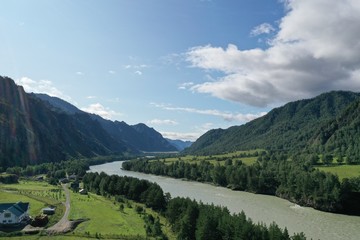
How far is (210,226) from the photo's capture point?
227ft

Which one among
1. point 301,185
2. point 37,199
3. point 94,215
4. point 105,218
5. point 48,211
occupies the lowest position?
point 105,218

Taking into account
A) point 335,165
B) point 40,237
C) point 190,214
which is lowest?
point 40,237

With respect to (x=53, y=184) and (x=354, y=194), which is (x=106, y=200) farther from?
(x=354, y=194)

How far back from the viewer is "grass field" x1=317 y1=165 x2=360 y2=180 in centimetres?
15188

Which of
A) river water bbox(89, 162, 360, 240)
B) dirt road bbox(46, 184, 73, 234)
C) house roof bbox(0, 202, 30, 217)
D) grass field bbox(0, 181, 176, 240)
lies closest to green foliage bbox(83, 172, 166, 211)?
grass field bbox(0, 181, 176, 240)

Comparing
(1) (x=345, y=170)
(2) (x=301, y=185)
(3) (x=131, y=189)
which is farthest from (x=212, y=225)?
(1) (x=345, y=170)

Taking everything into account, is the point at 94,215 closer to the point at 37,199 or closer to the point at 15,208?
the point at 15,208

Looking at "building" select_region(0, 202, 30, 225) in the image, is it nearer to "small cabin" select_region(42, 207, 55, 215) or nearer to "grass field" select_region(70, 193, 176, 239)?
"small cabin" select_region(42, 207, 55, 215)

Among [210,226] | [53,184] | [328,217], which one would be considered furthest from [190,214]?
[53,184]

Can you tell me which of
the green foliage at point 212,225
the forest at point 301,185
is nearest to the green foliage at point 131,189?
the green foliage at point 212,225

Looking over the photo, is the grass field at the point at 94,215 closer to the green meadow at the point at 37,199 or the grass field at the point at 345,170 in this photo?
the green meadow at the point at 37,199

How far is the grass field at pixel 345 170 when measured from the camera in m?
152

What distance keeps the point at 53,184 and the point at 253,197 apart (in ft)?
295

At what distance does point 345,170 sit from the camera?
164000 mm
